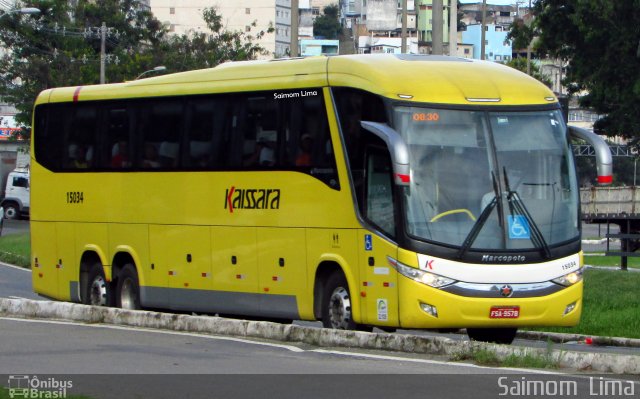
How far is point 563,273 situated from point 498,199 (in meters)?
1.23

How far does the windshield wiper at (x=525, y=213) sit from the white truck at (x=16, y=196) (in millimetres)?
52211

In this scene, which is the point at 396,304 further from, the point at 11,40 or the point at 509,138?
the point at 11,40

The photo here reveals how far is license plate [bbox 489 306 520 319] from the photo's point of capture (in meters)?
15.4

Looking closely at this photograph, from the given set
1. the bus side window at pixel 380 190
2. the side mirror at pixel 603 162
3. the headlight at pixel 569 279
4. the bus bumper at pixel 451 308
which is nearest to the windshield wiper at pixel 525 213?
the headlight at pixel 569 279

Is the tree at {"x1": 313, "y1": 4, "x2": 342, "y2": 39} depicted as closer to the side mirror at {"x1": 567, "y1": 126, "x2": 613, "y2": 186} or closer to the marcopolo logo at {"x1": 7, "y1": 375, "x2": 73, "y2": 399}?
the side mirror at {"x1": 567, "y1": 126, "x2": 613, "y2": 186}

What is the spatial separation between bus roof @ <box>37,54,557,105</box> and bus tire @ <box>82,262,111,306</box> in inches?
171

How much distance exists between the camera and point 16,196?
66062 millimetres

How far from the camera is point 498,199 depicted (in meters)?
15.6

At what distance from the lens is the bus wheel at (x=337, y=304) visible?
16.5 meters

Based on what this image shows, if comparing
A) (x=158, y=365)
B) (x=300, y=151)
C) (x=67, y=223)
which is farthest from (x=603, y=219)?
(x=158, y=365)

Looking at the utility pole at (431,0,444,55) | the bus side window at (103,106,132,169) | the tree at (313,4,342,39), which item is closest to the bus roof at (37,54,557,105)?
the bus side window at (103,106,132,169)

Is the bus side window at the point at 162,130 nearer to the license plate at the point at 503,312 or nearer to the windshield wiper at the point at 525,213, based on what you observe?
the windshield wiper at the point at 525,213

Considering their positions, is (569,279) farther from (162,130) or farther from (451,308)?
(162,130)

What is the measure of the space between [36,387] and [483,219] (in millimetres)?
6562
